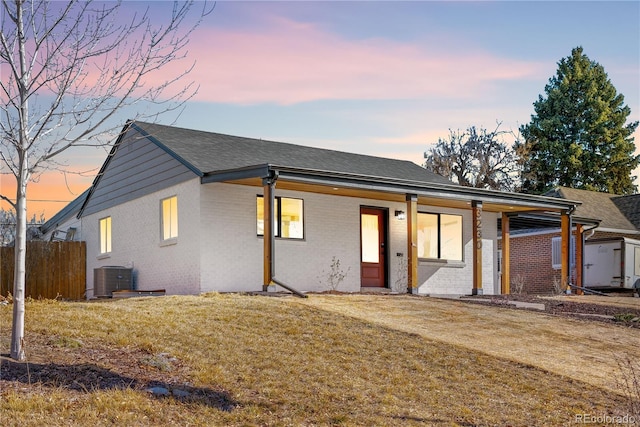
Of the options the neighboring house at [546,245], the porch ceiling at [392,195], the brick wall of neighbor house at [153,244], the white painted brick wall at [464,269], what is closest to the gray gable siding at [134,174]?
the brick wall of neighbor house at [153,244]

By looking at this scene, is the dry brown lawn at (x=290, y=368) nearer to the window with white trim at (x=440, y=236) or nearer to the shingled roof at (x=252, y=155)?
the shingled roof at (x=252, y=155)

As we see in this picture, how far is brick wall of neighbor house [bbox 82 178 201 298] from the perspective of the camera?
1775 centimetres

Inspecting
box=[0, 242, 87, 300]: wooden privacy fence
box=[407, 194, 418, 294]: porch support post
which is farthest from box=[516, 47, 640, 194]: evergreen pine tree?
box=[0, 242, 87, 300]: wooden privacy fence

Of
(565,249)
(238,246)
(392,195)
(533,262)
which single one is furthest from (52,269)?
(533,262)

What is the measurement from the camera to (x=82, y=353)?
9.66 metres

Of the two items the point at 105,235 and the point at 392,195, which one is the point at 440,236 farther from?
the point at 105,235

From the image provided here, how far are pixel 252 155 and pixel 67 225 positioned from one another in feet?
31.2

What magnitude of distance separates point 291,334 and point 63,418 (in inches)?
206

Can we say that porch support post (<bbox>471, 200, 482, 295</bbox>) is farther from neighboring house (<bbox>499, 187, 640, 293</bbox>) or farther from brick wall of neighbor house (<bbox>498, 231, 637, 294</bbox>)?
brick wall of neighbor house (<bbox>498, 231, 637, 294</bbox>)

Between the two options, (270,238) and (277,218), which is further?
(277,218)

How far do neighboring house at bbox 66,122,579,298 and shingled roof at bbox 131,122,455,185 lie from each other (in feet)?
0.21

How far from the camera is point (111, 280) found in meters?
19.9

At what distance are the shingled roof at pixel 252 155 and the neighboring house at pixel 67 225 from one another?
19.2 ft

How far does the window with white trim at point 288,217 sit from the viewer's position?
18.8 metres
